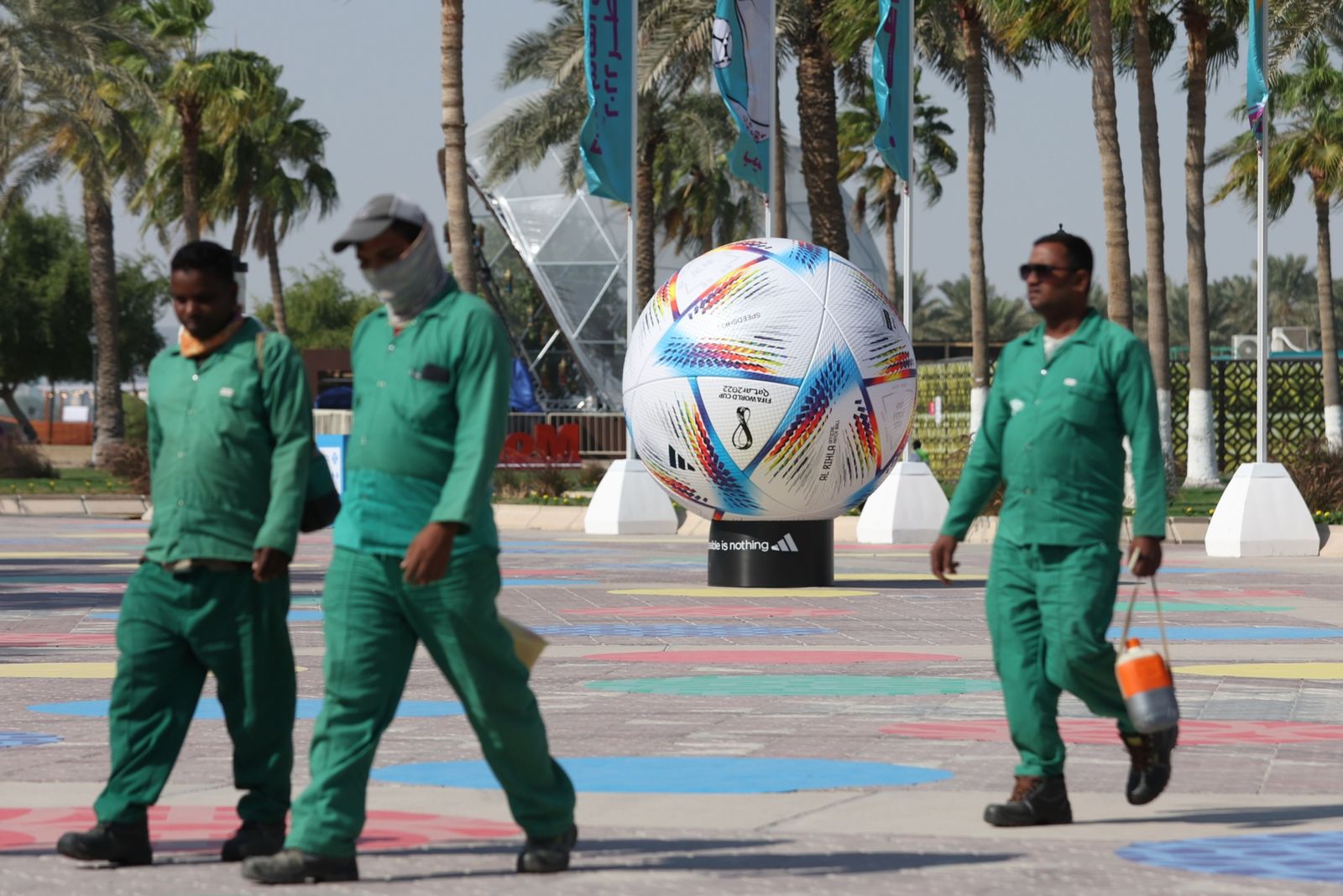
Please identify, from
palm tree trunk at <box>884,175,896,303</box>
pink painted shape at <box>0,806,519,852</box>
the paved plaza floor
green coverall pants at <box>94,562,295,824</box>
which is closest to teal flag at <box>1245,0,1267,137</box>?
the paved plaza floor

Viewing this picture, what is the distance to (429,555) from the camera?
5.81 meters

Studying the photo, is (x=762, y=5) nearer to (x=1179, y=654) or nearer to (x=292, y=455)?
(x=1179, y=654)

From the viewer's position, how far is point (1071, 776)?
Result: 322 inches

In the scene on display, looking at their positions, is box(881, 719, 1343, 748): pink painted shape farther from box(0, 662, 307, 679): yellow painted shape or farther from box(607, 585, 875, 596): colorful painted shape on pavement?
box(607, 585, 875, 596): colorful painted shape on pavement

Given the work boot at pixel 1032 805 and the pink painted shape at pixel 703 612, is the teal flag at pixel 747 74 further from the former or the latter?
the work boot at pixel 1032 805

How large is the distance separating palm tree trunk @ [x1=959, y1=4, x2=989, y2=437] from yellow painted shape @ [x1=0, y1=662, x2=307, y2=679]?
29.4m

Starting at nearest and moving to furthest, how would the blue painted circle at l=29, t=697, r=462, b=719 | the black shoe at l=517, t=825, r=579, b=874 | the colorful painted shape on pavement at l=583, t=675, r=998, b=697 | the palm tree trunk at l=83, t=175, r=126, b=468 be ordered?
1. the black shoe at l=517, t=825, r=579, b=874
2. the blue painted circle at l=29, t=697, r=462, b=719
3. the colorful painted shape on pavement at l=583, t=675, r=998, b=697
4. the palm tree trunk at l=83, t=175, r=126, b=468

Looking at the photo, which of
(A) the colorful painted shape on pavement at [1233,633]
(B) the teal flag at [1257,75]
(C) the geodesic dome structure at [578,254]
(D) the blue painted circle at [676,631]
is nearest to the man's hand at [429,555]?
(D) the blue painted circle at [676,631]

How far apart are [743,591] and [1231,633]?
15.7 ft

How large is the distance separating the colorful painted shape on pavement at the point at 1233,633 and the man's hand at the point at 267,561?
858 centimetres

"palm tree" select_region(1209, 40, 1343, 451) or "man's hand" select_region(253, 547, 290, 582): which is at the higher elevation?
"palm tree" select_region(1209, 40, 1343, 451)

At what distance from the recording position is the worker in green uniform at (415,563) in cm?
592

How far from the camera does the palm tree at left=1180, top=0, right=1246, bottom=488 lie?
125 feet

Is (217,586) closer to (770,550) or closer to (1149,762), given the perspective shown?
(1149,762)
